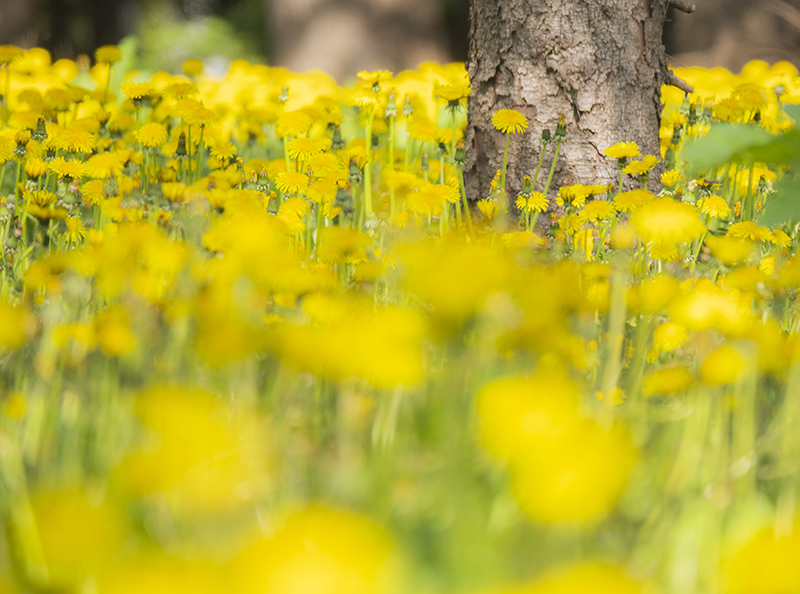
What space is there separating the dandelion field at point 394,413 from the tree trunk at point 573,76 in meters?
0.52

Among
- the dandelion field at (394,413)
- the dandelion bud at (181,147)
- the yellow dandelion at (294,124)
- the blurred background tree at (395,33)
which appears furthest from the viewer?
the blurred background tree at (395,33)

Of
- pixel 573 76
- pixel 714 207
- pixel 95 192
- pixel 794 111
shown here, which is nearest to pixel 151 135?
pixel 95 192

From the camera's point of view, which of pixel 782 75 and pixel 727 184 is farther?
pixel 782 75

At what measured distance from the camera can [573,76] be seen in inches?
82.8

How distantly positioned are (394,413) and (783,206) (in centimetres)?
75

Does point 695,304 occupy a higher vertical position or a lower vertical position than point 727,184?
higher

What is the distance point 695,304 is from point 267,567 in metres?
0.63

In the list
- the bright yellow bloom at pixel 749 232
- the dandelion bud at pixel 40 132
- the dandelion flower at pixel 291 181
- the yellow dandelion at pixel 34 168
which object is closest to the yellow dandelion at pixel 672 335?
the bright yellow bloom at pixel 749 232

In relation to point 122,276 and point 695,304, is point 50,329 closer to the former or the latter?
point 122,276

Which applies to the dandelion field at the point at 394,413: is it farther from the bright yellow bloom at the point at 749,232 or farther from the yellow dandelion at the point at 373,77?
the yellow dandelion at the point at 373,77

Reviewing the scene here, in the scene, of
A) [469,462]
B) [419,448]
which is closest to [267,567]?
[469,462]

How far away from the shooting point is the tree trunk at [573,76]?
2.09 meters

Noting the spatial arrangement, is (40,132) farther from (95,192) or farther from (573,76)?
(573,76)

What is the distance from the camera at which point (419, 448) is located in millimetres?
926
